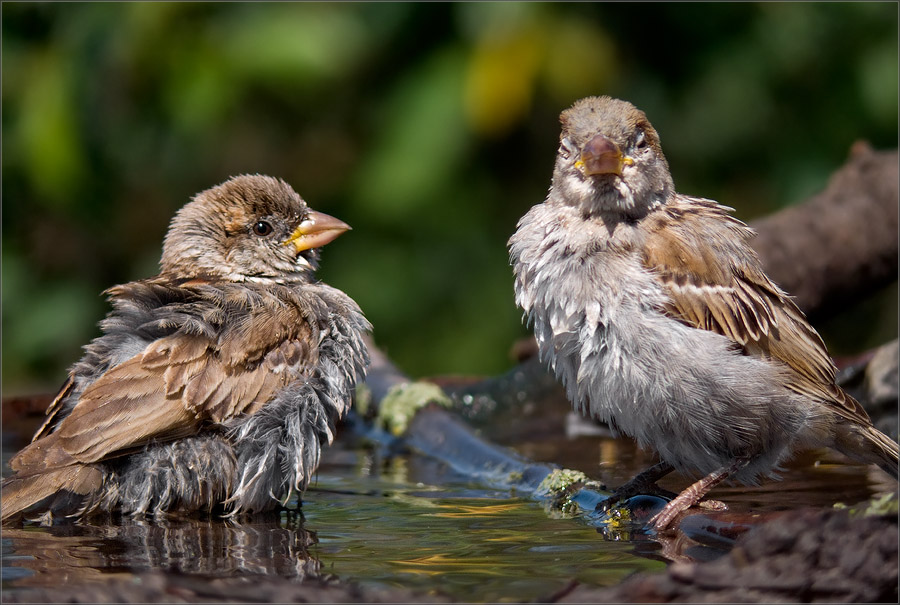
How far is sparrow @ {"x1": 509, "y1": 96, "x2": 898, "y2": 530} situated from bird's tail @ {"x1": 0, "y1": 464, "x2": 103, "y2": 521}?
1541 millimetres

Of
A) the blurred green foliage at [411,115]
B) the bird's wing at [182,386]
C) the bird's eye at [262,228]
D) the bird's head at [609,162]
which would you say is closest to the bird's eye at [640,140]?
the bird's head at [609,162]

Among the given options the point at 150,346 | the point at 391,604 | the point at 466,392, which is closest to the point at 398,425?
the point at 466,392

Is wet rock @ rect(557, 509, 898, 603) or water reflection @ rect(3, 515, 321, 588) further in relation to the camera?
water reflection @ rect(3, 515, 321, 588)

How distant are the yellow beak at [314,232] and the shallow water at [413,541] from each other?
38.5 inches

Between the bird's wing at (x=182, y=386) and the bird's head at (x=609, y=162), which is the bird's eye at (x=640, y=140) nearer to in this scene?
the bird's head at (x=609, y=162)

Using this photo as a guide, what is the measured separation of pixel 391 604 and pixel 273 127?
6446mm

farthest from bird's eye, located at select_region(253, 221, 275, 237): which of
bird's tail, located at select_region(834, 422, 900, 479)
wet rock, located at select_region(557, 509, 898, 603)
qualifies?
wet rock, located at select_region(557, 509, 898, 603)

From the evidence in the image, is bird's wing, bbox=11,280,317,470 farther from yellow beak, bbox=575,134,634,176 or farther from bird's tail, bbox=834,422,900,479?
bird's tail, bbox=834,422,900,479

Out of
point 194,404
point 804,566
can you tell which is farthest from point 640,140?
point 804,566

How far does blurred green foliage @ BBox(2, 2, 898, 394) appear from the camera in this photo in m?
7.40

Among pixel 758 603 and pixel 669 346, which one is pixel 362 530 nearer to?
pixel 669 346

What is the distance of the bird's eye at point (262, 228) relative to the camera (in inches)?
185

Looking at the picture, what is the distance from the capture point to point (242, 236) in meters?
4.69

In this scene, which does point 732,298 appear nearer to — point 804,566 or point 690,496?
point 690,496
